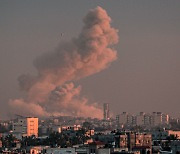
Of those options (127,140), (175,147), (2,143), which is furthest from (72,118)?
(175,147)

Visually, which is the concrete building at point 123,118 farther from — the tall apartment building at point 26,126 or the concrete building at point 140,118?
the tall apartment building at point 26,126

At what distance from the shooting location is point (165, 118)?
577 feet

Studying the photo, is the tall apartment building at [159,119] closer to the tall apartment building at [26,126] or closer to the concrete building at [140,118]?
the concrete building at [140,118]

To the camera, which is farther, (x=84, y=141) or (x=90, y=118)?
(x=90, y=118)

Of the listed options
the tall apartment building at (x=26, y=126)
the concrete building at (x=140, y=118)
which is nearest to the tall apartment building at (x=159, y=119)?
the concrete building at (x=140, y=118)

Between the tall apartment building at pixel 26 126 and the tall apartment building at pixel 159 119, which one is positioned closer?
the tall apartment building at pixel 26 126

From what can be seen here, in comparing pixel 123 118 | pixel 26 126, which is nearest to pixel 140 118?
pixel 123 118

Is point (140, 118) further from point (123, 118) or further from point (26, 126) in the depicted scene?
point (26, 126)

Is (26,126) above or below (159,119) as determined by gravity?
below

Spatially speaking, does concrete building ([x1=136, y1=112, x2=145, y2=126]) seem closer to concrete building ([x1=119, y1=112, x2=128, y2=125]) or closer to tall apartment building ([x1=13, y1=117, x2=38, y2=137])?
concrete building ([x1=119, y1=112, x2=128, y2=125])

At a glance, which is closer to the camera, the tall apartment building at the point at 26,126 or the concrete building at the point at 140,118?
the tall apartment building at the point at 26,126

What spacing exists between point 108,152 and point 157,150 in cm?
422

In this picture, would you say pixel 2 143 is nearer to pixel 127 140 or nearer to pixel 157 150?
pixel 127 140

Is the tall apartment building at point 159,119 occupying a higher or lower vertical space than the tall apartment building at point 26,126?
higher
